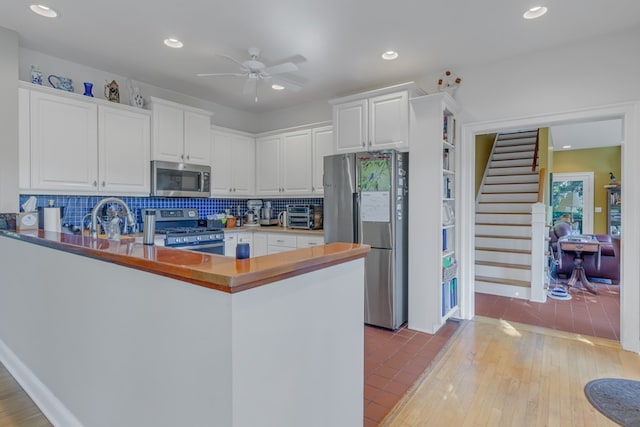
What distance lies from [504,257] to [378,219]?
267cm

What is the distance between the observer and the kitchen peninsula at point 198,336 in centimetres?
107

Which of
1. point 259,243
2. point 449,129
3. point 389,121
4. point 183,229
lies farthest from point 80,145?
point 449,129

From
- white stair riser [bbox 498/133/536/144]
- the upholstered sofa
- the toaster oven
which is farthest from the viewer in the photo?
white stair riser [bbox 498/133/536/144]

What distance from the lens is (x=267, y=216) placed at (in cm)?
504

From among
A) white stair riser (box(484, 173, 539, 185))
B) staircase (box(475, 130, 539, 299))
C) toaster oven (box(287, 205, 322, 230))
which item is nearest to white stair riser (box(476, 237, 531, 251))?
staircase (box(475, 130, 539, 299))

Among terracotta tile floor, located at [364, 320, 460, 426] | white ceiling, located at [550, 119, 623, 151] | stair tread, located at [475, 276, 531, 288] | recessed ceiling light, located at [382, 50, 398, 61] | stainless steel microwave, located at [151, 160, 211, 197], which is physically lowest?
terracotta tile floor, located at [364, 320, 460, 426]

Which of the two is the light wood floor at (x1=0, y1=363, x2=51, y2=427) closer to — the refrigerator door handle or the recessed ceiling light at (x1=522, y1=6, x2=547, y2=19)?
the refrigerator door handle

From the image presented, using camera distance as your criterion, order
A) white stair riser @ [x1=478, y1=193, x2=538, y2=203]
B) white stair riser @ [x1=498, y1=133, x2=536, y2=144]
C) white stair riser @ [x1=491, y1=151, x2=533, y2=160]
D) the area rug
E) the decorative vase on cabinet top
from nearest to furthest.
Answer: the area rug, the decorative vase on cabinet top, white stair riser @ [x1=478, y1=193, x2=538, y2=203], white stair riser @ [x1=491, y1=151, x2=533, y2=160], white stair riser @ [x1=498, y1=133, x2=536, y2=144]

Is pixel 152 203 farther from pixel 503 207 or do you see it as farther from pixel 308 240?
pixel 503 207

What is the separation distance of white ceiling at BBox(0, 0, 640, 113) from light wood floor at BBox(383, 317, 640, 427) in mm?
2717

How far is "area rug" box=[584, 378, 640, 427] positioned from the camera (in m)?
1.99

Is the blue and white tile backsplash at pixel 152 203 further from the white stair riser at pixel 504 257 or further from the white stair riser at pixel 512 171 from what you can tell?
the white stair riser at pixel 512 171

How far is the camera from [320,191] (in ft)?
14.7

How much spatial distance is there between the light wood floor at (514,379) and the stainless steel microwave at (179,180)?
325 centimetres
